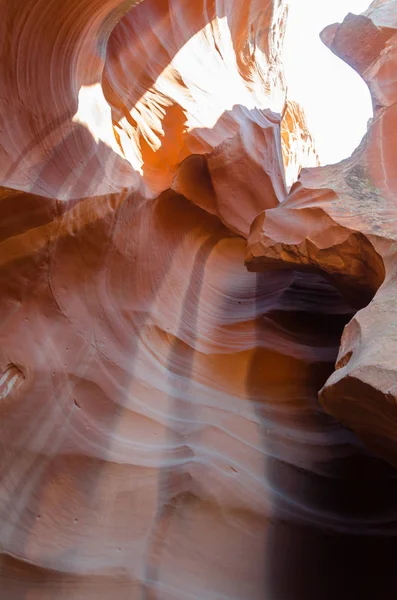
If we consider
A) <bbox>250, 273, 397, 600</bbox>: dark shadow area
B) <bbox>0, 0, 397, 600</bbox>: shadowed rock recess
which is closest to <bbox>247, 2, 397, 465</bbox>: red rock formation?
<bbox>0, 0, 397, 600</bbox>: shadowed rock recess

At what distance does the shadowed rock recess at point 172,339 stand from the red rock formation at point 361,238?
0.6 inches

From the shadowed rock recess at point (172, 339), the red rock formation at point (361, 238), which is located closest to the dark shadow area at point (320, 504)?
the shadowed rock recess at point (172, 339)

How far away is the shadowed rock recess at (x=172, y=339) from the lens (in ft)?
8.06

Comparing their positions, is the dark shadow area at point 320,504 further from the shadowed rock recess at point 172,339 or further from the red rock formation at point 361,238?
the red rock formation at point 361,238

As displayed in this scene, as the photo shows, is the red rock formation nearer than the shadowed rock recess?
Yes

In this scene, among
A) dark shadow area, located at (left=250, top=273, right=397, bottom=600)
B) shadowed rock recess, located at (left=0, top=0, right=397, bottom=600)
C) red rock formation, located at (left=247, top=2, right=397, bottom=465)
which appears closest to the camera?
red rock formation, located at (left=247, top=2, right=397, bottom=465)

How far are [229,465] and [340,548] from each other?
2.32ft

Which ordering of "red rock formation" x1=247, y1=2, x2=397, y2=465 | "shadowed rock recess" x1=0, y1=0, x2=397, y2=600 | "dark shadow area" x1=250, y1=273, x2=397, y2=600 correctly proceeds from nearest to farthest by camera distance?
"red rock formation" x1=247, y1=2, x2=397, y2=465
"shadowed rock recess" x1=0, y1=0, x2=397, y2=600
"dark shadow area" x1=250, y1=273, x2=397, y2=600

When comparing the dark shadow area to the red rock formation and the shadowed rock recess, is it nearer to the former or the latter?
the shadowed rock recess

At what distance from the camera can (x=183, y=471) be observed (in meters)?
2.76

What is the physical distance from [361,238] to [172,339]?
1.45m

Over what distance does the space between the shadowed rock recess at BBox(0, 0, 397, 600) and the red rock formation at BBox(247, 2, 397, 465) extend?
0.02 metres

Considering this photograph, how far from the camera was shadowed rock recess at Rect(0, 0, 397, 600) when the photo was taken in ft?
8.06

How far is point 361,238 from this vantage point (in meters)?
3.18
